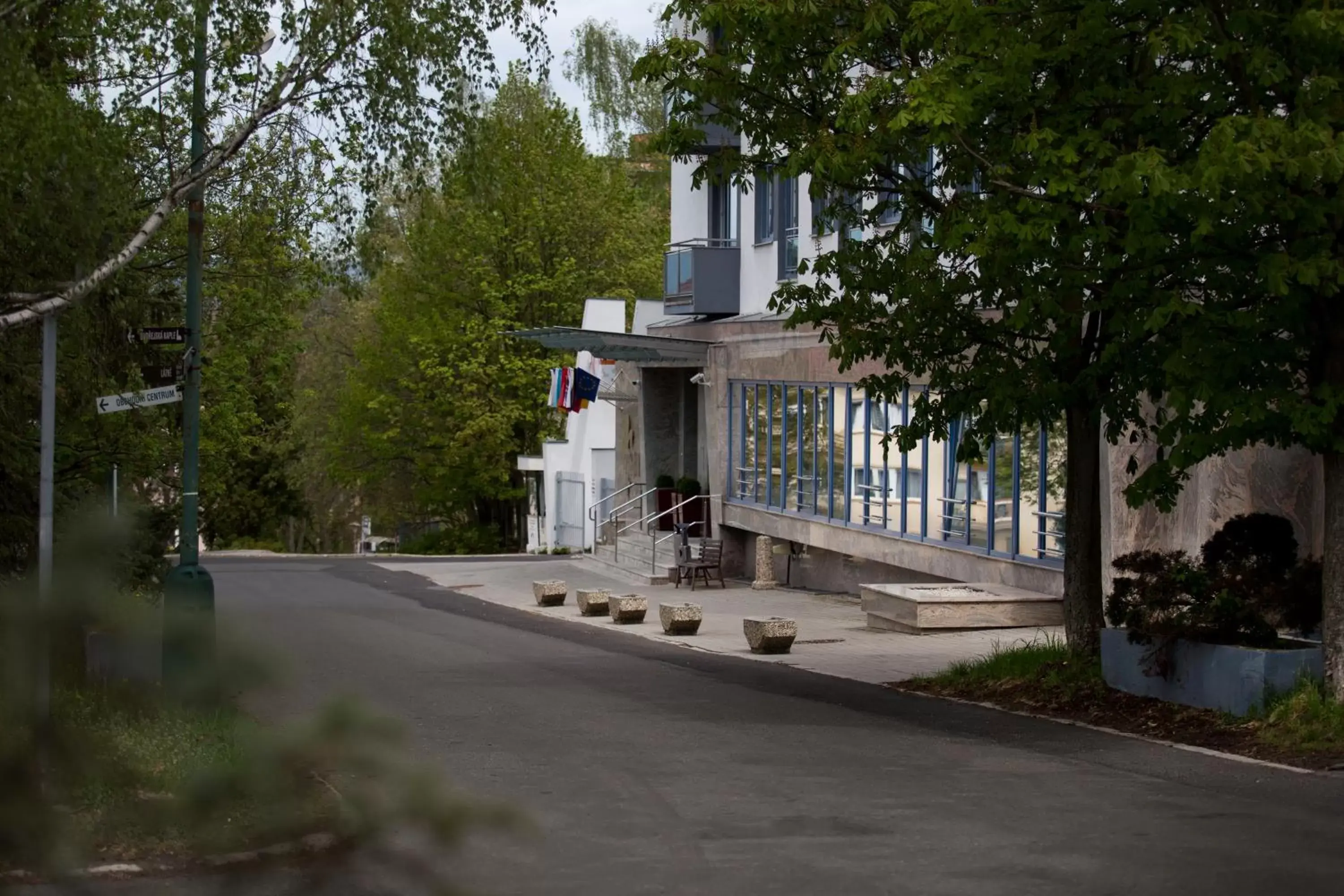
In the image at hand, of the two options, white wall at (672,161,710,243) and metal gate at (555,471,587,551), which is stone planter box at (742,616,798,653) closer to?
white wall at (672,161,710,243)

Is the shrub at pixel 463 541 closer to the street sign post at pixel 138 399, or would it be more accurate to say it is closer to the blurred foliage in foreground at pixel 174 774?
the street sign post at pixel 138 399

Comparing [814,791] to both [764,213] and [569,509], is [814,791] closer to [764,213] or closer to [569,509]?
[764,213]

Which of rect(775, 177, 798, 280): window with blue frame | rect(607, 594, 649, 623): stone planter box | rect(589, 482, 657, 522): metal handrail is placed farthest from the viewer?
rect(589, 482, 657, 522): metal handrail

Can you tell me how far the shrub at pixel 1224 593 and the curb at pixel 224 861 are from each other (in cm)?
1075

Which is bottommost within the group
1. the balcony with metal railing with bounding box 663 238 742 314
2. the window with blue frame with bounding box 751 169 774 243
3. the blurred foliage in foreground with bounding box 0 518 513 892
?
the blurred foliage in foreground with bounding box 0 518 513 892

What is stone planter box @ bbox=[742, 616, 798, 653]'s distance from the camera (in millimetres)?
20016

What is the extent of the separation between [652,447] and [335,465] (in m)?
19.2

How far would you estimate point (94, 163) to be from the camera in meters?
12.5

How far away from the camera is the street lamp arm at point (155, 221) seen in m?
11.2

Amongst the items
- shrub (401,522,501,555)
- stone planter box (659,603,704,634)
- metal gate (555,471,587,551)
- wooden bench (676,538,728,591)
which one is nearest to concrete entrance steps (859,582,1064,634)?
stone planter box (659,603,704,634)

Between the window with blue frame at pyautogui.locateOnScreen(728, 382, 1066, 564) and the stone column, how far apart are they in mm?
742

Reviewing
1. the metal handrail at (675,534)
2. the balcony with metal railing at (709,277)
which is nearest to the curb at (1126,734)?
the metal handrail at (675,534)

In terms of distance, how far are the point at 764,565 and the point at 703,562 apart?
1.19 m

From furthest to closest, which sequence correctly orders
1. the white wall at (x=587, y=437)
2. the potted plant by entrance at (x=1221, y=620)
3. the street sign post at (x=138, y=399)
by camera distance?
1. the white wall at (x=587, y=437)
2. the street sign post at (x=138, y=399)
3. the potted plant by entrance at (x=1221, y=620)
